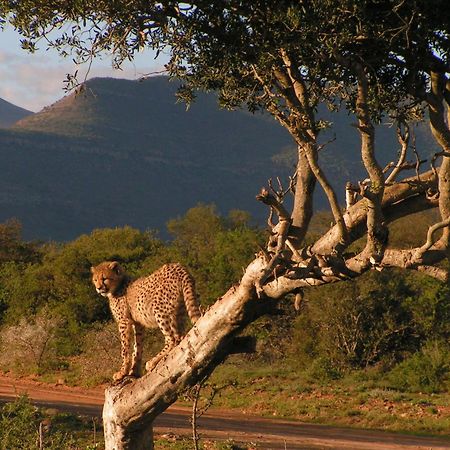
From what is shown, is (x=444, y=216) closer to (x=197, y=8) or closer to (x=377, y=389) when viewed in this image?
(x=197, y=8)

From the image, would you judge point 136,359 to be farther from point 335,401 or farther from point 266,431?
point 335,401

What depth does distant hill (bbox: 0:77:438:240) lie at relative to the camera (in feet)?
417

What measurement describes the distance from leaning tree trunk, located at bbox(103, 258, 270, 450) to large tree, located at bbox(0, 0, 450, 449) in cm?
1

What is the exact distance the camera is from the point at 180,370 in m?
9.15

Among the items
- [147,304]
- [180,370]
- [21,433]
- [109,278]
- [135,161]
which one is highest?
[135,161]

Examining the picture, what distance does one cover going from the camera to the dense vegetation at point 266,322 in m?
24.1

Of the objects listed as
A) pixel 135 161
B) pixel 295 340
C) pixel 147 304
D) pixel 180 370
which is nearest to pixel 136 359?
pixel 147 304

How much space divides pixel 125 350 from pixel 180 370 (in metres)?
1.67

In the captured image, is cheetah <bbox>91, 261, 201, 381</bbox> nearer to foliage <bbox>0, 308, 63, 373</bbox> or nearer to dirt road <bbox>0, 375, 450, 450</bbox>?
dirt road <bbox>0, 375, 450, 450</bbox>

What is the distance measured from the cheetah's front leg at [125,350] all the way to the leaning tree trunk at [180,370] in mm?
458

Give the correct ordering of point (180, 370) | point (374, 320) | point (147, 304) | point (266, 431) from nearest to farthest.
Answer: point (180, 370) → point (147, 304) → point (266, 431) → point (374, 320)

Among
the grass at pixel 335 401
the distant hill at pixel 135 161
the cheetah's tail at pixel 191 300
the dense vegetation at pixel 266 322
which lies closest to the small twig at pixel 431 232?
the cheetah's tail at pixel 191 300

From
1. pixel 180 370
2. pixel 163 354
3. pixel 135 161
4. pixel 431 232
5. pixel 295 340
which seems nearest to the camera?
pixel 431 232

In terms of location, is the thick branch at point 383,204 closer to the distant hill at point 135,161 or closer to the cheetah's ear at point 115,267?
the cheetah's ear at point 115,267
